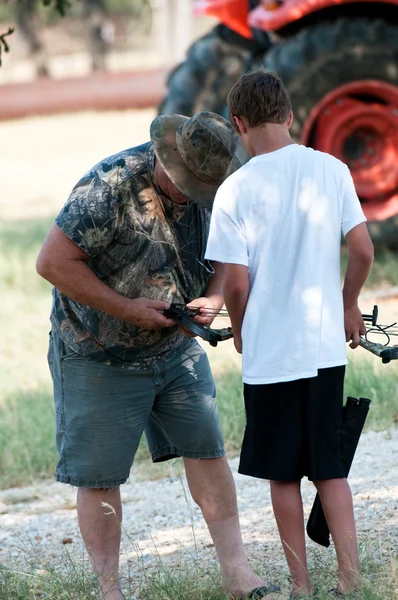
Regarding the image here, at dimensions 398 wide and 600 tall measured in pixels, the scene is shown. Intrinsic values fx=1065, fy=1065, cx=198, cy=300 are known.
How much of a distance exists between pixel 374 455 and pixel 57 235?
2.47 meters

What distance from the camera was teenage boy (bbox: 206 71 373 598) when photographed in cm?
323

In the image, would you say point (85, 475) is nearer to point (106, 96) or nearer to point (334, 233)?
point (334, 233)

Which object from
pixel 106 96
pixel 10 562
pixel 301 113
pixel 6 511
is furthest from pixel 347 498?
pixel 106 96

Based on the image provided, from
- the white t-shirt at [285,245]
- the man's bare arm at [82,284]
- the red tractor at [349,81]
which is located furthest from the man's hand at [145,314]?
the red tractor at [349,81]

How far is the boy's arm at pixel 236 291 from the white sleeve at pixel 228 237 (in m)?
0.03

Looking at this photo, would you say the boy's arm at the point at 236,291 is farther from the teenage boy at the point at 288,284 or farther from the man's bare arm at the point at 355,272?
the man's bare arm at the point at 355,272

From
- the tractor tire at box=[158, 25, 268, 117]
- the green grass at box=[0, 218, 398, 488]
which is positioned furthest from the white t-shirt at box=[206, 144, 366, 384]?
the tractor tire at box=[158, 25, 268, 117]

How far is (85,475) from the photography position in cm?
360

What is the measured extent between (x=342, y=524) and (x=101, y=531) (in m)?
0.84

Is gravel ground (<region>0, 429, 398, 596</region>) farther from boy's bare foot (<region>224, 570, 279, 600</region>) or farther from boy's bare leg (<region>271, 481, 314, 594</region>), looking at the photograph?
boy's bare leg (<region>271, 481, 314, 594</region>)

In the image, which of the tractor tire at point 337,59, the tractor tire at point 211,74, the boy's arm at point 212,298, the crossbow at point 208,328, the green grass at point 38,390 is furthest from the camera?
the tractor tire at point 211,74

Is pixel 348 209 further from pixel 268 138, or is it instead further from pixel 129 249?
pixel 129 249

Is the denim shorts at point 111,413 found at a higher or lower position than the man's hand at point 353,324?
lower

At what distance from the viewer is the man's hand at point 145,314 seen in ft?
11.4
